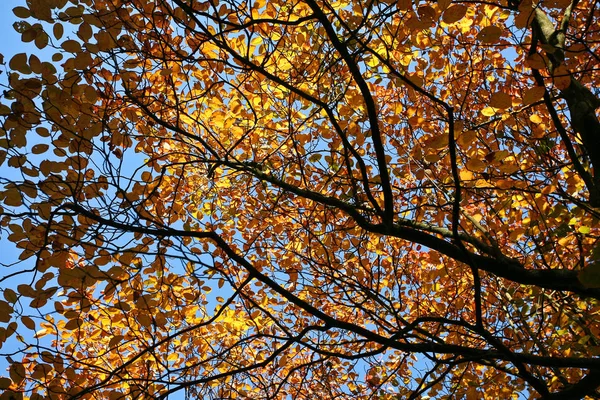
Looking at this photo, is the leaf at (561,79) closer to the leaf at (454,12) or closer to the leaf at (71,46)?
the leaf at (454,12)

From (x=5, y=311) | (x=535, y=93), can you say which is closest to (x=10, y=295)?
(x=5, y=311)

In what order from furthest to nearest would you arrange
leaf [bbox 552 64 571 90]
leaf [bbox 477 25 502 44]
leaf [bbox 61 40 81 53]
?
leaf [bbox 61 40 81 53] < leaf [bbox 552 64 571 90] < leaf [bbox 477 25 502 44]

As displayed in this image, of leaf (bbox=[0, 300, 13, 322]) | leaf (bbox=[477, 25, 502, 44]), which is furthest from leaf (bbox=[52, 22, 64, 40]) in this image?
leaf (bbox=[477, 25, 502, 44])

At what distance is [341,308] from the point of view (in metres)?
6.82

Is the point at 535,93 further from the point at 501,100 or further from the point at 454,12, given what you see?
the point at 454,12

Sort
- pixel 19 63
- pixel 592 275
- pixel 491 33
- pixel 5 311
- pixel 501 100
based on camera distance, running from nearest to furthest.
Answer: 1. pixel 592 275
2. pixel 491 33
3. pixel 501 100
4. pixel 5 311
5. pixel 19 63

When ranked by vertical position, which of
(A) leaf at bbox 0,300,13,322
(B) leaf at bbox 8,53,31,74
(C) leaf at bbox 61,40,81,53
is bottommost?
(A) leaf at bbox 0,300,13,322

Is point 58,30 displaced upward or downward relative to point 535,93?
upward

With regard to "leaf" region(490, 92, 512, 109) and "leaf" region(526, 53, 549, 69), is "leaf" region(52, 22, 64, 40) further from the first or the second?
"leaf" region(526, 53, 549, 69)

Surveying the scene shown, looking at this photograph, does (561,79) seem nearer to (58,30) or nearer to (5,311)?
(58,30)

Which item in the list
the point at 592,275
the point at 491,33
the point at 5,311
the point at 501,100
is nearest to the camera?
the point at 592,275

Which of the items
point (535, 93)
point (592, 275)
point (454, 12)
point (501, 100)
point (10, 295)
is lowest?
point (592, 275)

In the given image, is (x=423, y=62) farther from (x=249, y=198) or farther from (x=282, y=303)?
(x=282, y=303)

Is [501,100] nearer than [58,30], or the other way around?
[501,100]
